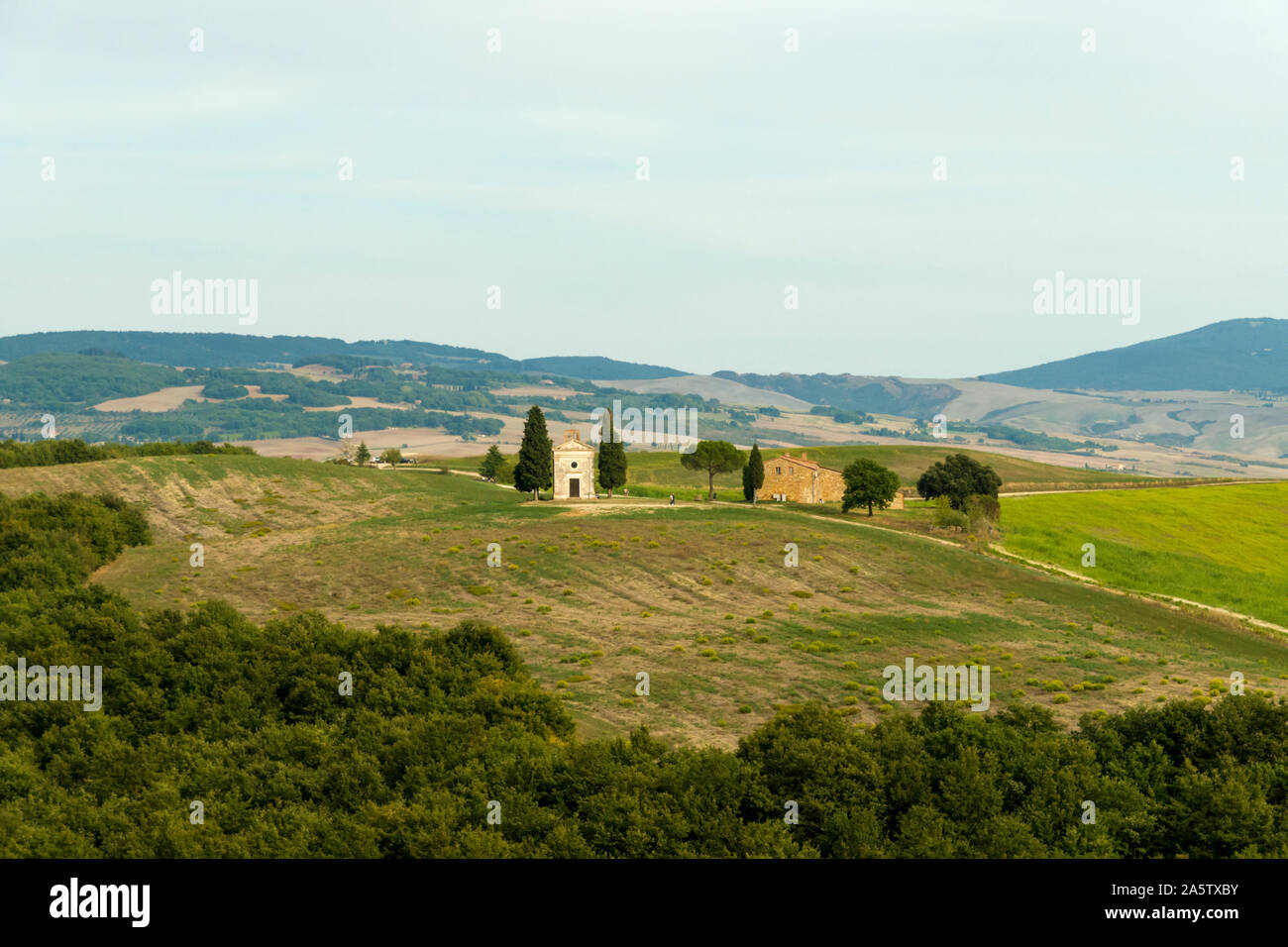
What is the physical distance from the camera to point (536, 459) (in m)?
119

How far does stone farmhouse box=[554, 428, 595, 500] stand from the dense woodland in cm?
6830

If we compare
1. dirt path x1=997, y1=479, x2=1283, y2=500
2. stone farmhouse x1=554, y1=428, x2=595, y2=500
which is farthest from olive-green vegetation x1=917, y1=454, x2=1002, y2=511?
stone farmhouse x1=554, y1=428, x2=595, y2=500

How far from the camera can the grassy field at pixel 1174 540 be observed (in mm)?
109875

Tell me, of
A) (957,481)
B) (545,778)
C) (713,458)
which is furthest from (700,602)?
(957,481)

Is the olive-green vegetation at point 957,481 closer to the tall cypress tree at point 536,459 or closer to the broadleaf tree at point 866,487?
the broadleaf tree at point 866,487

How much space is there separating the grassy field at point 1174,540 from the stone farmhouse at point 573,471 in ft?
162

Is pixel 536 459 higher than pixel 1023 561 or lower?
higher

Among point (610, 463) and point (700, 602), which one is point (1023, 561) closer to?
point (700, 602)

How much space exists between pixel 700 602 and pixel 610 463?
43.2 metres

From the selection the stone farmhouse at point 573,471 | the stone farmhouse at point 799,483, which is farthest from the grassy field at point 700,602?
the stone farmhouse at point 799,483
